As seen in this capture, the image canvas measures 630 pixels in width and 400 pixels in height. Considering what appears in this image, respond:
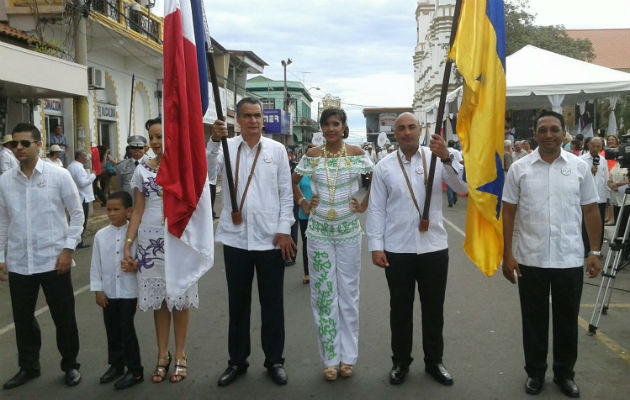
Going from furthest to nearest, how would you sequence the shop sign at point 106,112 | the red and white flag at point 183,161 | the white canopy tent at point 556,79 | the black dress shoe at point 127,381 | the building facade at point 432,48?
the building facade at point 432,48
the shop sign at point 106,112
the white canopy tent at point 556,79
the black dress shoe at point 127,381
the red and white flag at point 183,161

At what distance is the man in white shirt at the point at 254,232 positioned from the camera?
4.24m

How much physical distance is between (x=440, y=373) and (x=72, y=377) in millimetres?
2722

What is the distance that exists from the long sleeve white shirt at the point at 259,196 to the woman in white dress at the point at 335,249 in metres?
0.23

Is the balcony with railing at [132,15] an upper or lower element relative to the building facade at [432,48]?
lower

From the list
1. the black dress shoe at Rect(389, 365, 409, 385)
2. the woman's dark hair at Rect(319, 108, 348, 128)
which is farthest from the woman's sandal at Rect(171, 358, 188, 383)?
the woman's dark hair at Rect(319, 108, 348, 128)

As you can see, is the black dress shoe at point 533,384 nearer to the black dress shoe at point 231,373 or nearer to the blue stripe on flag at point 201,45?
the black dress shoe at point 231,373

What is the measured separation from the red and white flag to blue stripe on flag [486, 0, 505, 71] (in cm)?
213

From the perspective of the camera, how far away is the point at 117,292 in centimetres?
420

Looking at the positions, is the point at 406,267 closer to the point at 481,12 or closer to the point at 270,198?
the point at 270,198

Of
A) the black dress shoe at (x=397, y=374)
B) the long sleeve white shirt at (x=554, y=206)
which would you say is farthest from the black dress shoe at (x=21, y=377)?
the long sleeve white shirt at (x=554, y=206)

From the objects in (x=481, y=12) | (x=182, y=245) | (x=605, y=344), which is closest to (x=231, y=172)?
(x=182, y=245)

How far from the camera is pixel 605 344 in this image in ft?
16.4

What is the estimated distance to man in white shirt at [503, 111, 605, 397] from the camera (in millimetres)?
3959

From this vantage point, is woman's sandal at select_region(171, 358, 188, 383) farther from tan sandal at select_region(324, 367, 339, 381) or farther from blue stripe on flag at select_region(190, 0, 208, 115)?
blue stripe on flag at select_region(190, 0, 208, 115)
